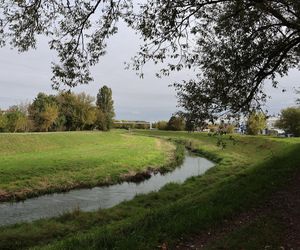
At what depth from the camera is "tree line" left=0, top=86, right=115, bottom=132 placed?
6520cm

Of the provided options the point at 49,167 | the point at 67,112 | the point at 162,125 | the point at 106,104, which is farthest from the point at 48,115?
the point at 162,125

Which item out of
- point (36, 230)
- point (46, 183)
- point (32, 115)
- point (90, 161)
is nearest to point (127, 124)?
point (32, 115)

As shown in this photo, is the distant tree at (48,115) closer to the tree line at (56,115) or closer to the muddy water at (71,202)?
the tree line at (56,115)

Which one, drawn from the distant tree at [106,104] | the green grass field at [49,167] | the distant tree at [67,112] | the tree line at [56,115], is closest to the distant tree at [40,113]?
the tree line at [56,115]

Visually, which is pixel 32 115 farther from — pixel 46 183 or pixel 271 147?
pixel 46 183

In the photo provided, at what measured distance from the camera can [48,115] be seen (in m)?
73.5

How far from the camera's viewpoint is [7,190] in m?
25.1

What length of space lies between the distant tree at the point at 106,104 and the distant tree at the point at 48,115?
24.9 meters

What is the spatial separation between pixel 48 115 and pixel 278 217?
218 ft

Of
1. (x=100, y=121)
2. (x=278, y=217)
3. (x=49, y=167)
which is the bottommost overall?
(x=49, y=167)

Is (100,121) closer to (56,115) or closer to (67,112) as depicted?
(67,112)

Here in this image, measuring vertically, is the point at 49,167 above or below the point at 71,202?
above

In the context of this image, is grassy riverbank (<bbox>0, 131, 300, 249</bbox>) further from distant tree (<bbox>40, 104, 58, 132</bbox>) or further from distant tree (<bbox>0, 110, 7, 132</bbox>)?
distant tree (<bbox>40, 104, 58, 132</bbox>)

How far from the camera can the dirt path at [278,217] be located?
8883 mm
